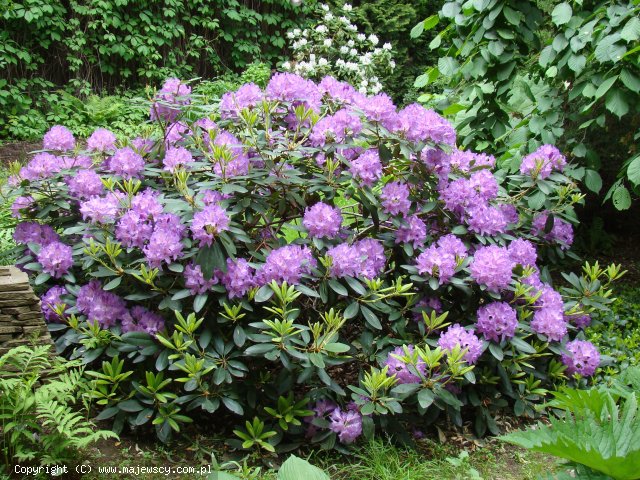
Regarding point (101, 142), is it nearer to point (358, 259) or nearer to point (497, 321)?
point (358, 259)

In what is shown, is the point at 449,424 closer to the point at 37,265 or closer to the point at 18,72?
the point at 37,265

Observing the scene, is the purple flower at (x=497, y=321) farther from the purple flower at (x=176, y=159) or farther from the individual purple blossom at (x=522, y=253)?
the purple flower at (x=176, y=159)

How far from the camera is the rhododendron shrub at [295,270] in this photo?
227 cm

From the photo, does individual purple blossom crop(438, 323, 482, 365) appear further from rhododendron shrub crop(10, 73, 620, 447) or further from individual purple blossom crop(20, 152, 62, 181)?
individual purple blossom crop(20, 152, 62, 181)

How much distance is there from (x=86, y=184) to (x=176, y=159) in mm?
399

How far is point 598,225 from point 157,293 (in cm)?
318

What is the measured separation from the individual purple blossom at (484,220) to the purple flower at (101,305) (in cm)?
146

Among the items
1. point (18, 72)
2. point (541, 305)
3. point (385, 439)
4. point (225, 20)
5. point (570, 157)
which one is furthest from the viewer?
point (225, 20)

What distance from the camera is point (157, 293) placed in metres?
2.36

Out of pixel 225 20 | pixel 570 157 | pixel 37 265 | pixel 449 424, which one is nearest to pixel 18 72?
pixel 225 20

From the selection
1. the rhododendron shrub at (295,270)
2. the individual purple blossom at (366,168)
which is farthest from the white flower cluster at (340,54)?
the individual purple blossom at (366,168)

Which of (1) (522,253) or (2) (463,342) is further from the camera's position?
(1) (522,253)

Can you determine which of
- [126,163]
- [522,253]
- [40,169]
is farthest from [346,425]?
[40,169]

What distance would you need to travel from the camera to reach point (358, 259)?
94.1 inches
